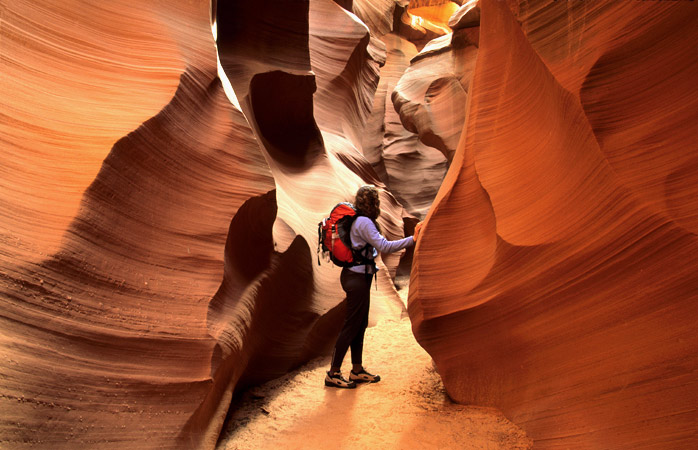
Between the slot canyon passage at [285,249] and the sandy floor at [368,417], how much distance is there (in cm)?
2

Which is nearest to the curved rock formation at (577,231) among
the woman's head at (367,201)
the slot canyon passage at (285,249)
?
the slot canyon passage at (285,249)

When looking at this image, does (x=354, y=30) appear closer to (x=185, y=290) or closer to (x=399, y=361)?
(x=399, y=361)

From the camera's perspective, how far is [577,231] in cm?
304

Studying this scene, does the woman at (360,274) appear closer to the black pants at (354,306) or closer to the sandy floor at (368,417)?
the black pants at (354,306)

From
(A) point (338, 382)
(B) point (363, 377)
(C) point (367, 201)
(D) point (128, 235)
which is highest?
(C) point (367, 201)

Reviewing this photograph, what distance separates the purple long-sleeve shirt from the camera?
4.27m

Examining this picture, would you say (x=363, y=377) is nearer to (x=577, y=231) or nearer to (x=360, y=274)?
(x=360, y=274)

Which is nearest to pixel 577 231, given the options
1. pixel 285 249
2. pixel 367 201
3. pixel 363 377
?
pixel 367 201

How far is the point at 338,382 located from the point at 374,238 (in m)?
1.33

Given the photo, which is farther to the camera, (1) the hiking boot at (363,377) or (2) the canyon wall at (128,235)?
(1) the hiking boot at (363,377)

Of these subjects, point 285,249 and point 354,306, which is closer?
point 354,306

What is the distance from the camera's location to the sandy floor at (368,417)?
11.4 ft

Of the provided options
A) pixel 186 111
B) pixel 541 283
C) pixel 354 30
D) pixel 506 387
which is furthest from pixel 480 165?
pixel 354 30

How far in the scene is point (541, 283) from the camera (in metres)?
3.23
